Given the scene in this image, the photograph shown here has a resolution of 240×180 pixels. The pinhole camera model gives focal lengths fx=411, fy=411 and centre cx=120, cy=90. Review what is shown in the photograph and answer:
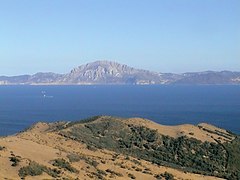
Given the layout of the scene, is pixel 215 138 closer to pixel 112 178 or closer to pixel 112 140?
pixel 112 140

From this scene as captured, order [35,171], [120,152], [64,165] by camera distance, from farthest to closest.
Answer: [120,152] < [64,165] < [35,171]

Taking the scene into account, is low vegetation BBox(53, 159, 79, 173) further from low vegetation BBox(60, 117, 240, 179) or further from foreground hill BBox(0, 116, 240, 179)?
low vegetation BBox(60, 117, 240, 179)

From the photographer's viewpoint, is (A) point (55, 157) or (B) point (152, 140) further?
(B) point (152, 140)

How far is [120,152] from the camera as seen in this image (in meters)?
65.5

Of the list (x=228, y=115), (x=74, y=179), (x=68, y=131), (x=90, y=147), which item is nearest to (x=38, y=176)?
(x=74, y=179)

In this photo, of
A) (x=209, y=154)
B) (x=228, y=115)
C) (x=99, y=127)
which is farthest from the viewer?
(x=228, y=115)

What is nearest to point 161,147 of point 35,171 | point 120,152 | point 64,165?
point 120,152

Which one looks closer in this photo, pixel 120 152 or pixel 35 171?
pixel 35 171

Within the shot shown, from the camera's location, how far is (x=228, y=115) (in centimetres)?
17375

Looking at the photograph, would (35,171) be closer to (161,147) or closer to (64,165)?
(64,165)

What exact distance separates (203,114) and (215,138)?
102 m

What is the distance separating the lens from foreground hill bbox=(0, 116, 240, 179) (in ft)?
144

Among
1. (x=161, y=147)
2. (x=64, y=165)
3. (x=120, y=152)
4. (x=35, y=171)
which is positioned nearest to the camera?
(x=35, y=171)

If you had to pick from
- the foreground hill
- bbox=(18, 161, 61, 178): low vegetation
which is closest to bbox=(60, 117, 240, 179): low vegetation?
the foreground hill
